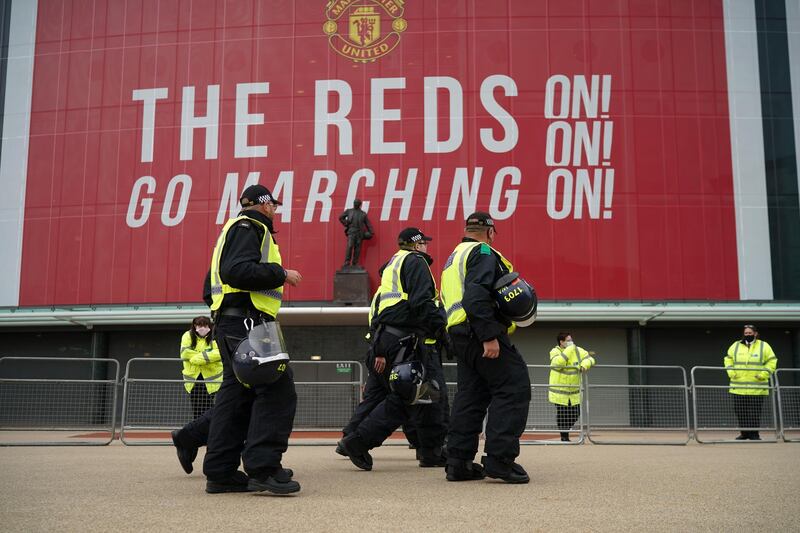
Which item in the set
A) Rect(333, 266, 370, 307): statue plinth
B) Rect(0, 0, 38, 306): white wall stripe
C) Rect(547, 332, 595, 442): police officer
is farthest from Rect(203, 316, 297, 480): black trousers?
Rect(0, 0, 38, 306): white wall stripe

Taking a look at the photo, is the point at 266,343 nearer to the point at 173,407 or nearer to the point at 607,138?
the point at 173,407

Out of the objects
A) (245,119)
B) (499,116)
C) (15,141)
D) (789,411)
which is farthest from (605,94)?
(15,141)

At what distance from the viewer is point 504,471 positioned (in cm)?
581

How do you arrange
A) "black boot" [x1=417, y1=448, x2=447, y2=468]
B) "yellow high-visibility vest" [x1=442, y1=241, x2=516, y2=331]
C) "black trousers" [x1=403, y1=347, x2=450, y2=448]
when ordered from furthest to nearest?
1. "black trousers" [x1=403, y1=347, x2=450, y2=448]
2. "black boot" [x1=417, y1=448, x2=447, y2=468]
3. "yellow high-visibility vest" [x1=442, y1=241, x2=516, y2=331]

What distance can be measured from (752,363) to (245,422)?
10682 millimetres

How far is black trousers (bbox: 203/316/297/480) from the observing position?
5105 millimetres

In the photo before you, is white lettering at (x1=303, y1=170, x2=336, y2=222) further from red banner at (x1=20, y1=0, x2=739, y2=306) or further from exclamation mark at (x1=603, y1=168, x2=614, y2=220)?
exclamation mark at (x1=603, y1=168, x2=614, y2=220)

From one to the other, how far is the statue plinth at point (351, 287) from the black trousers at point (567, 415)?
8691mm

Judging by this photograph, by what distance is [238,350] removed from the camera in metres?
5.12

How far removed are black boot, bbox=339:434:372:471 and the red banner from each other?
46.3 ft

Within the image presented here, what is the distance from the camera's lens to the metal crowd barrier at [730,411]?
12.5 meters

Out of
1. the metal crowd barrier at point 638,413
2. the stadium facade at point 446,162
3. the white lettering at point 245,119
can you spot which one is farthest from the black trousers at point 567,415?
the white lettering at point 245,119

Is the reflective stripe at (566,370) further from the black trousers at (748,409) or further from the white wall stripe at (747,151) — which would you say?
the white wall stripe at (747,151)

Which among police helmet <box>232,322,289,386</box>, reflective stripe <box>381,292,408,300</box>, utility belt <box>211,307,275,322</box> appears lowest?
police helmet <box>232,322,289,386</box>
